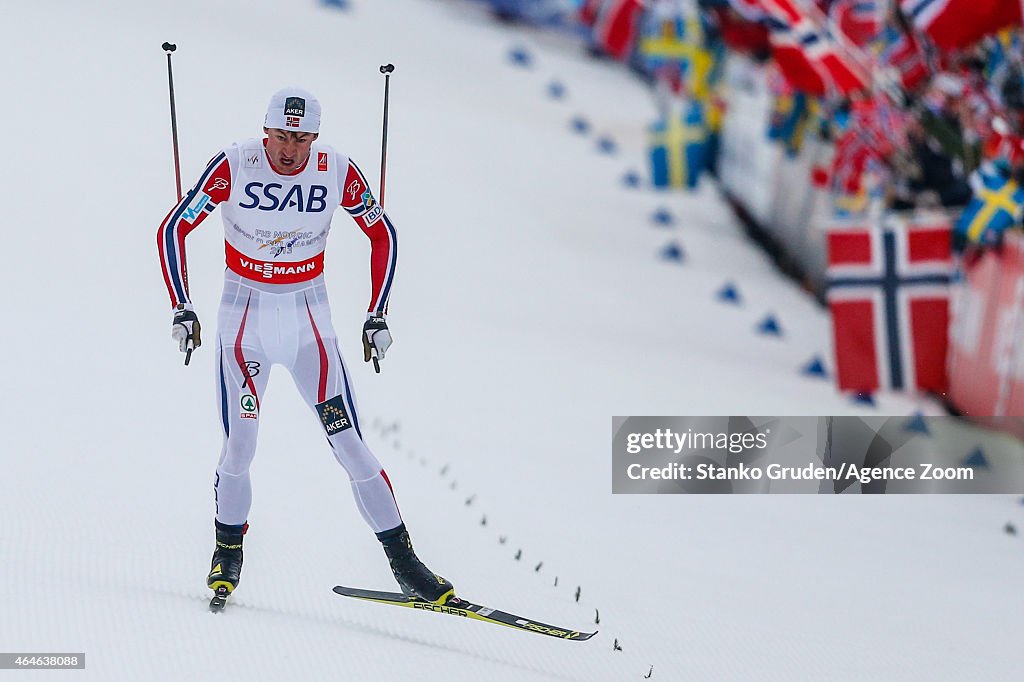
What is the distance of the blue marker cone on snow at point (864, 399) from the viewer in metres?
12.2

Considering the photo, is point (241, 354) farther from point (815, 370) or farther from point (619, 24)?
point (619, 24)

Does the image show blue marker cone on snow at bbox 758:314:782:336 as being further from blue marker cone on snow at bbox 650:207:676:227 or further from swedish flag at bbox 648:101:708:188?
swedish flag at bbox 648:101:708:188

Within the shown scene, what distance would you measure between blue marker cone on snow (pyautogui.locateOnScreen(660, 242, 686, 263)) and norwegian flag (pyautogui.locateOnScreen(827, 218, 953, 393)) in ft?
18.1

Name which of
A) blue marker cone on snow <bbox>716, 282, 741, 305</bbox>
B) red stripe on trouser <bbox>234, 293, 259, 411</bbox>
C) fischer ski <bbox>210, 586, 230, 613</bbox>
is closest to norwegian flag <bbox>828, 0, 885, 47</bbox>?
blue marker cone on snow <bbox>716, 282, 741, 305</bbox>

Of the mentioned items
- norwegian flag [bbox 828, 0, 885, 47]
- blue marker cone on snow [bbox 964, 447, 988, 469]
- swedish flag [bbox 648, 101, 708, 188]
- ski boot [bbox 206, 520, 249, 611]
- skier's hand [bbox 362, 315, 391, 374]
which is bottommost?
blue marker cone on snow [bbox 964, 447, 988, 469]

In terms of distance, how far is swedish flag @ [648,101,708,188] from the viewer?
19.8 meters

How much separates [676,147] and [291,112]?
49.9ft

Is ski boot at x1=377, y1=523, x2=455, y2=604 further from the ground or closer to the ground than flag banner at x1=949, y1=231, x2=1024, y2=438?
closer to the ground

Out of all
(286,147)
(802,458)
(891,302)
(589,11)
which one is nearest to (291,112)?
(286,147)

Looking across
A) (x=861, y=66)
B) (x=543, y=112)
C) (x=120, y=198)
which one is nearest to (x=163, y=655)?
(x=120, y=198)

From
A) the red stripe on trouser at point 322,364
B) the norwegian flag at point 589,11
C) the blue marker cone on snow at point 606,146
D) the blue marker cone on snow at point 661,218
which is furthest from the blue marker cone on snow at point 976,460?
the norwegian flag at point 589,11

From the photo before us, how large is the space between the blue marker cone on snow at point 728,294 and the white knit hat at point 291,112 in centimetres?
1044

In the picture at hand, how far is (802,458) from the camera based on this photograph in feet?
33.9

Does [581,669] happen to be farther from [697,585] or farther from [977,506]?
[977,506]
